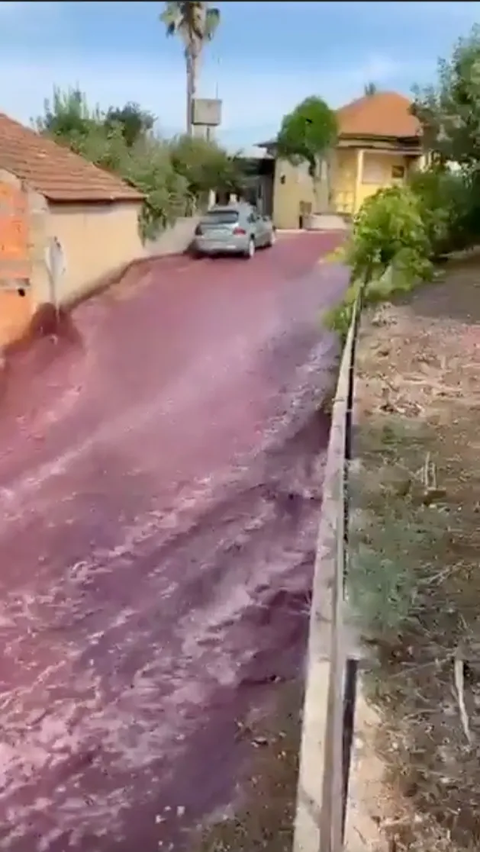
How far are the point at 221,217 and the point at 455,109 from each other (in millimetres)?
1598

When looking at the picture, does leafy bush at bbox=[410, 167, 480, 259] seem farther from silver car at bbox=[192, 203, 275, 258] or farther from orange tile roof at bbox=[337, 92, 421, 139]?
silver car at bbox=[192, 203, 275, 258]

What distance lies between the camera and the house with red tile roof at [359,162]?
463 centimetres

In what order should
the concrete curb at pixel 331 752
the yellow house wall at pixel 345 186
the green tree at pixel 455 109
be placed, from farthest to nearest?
the green tree at pixel 455 109 < the yellow house wall at pixel 345 186 < the concrete curb at pixel 331 752

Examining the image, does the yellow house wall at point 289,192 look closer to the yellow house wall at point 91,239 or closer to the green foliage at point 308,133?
the green foliage at point 308,133

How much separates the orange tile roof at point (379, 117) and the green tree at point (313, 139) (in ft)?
0.24

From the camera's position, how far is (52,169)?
525 cm

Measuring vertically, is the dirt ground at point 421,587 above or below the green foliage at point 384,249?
below

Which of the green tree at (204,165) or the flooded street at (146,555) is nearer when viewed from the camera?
the flooded street at (146,555)

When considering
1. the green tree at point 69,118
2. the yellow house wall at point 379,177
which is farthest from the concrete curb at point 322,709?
the yellow house wall at point 379,177

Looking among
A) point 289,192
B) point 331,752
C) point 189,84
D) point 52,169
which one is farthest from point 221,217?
point 331,752

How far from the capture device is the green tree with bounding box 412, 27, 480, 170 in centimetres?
598

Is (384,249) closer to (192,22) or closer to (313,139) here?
(313,139)

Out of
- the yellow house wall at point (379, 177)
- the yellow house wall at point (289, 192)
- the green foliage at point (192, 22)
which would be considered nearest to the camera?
the green foliage at point (192, 22)

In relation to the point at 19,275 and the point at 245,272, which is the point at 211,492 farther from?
the point at 245,272
